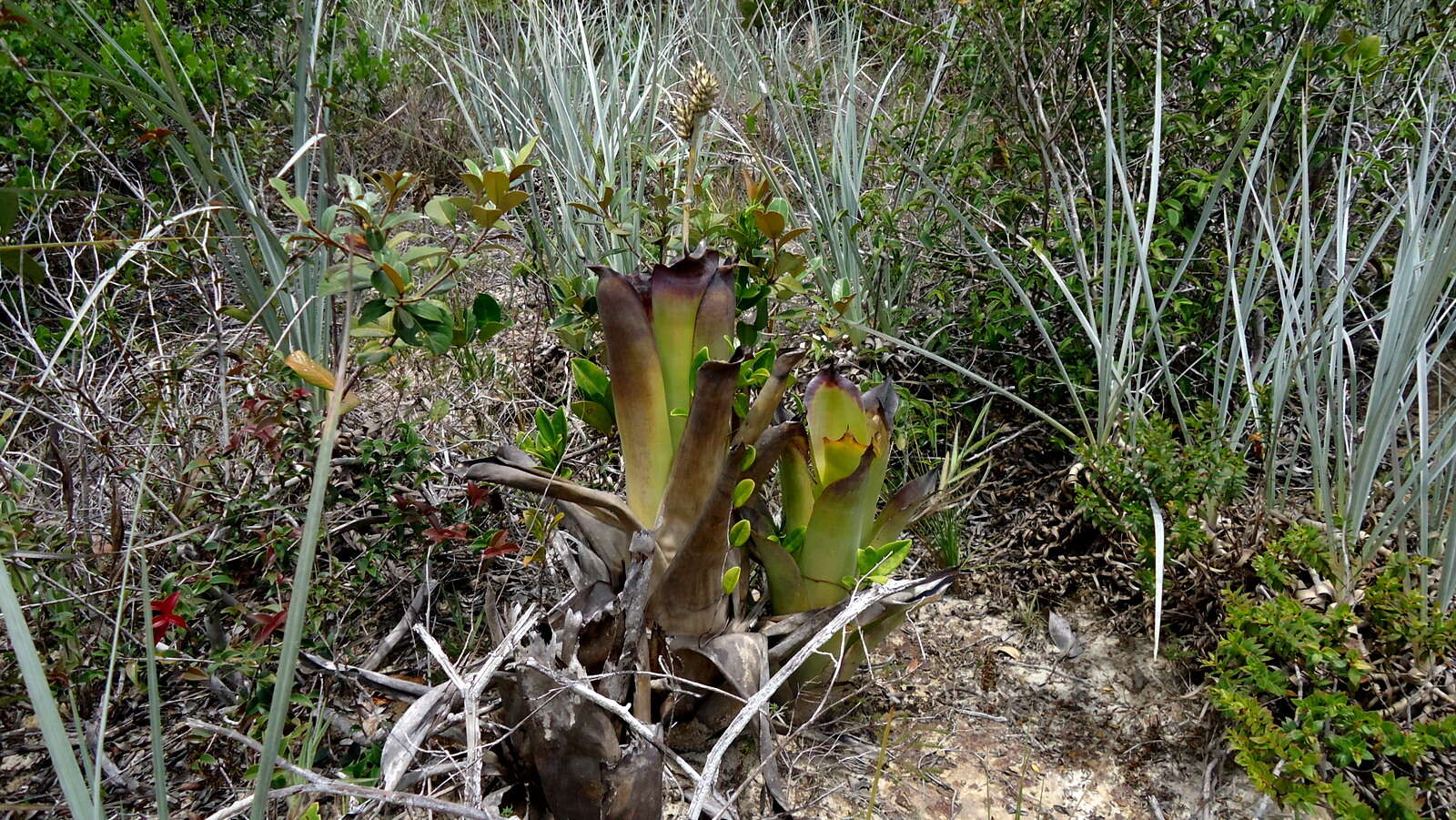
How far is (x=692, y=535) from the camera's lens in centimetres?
128

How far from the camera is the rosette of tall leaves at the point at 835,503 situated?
1.39 metres

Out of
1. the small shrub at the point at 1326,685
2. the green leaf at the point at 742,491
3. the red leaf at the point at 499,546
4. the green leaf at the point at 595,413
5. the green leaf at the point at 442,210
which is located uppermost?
the green leaf at the point at 442,210

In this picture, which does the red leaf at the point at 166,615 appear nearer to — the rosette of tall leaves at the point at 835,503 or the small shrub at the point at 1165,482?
the rosette of tall leaves at the point at 835,503

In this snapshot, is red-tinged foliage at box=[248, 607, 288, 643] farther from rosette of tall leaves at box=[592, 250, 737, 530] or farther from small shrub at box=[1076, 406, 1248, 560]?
small shrub at box=[1076, 406, 1248, 560]

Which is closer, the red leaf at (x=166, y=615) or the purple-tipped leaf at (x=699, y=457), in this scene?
the purple-tipped leaf at (x=699, y=457)

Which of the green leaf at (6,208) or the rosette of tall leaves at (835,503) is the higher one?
the green leaf at (6,208)

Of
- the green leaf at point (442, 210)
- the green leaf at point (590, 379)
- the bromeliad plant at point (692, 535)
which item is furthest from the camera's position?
the green leaf at point (442, 210)

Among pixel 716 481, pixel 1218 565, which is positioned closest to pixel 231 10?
pixel 716 481

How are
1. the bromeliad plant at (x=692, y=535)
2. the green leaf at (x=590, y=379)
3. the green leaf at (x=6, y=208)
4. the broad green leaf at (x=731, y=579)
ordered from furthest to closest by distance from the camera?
the green leaf at (x=590, y=379)
the broad green leaf at (x=731, y=579)
the bromeliad plant at (x=692, y=535)
the green leaf at (x=6, y=208)

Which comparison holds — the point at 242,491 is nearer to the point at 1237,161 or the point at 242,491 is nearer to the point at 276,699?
the point at 276,699

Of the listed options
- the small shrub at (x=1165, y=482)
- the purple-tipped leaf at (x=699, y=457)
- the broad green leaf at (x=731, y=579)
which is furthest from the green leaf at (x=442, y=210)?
the small shrub at (x=1165, y=482)

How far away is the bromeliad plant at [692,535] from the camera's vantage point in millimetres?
1229

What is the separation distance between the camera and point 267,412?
5.37 ft

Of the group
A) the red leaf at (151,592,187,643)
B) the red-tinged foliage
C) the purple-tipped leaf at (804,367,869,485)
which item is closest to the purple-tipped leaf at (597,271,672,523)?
the purple-tipped leaf at (804,367,869,485)
